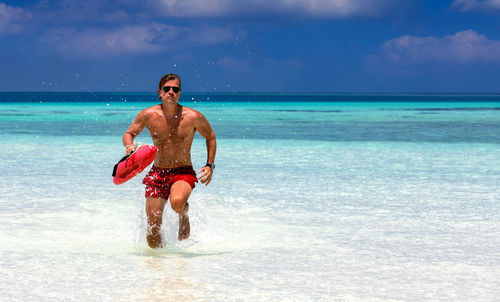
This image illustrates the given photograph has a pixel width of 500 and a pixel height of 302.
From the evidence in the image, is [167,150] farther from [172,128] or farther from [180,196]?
[180,196]

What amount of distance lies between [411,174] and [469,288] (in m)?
5.96

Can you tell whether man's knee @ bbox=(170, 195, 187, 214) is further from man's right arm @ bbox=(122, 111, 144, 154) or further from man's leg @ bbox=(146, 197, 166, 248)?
man's right arm @ bbox=(122, 111, 144, 154)

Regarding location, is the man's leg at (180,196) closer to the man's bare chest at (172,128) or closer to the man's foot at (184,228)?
the man's foot at (184,228)

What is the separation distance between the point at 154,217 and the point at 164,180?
11.8 inches

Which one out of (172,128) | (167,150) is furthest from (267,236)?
(172,128)

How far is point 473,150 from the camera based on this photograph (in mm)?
14719

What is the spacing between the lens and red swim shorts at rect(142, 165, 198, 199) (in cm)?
531

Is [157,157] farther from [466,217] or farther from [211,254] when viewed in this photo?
[466,217]

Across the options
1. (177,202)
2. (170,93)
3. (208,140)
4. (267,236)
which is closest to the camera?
(177,202)

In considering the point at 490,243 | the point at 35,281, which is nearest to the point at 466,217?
the point at 490,243

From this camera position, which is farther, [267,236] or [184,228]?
[267,236]

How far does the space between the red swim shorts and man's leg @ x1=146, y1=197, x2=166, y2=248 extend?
5 cm

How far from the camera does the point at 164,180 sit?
17.4ft

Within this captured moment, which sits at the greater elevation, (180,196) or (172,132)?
(172,132)
